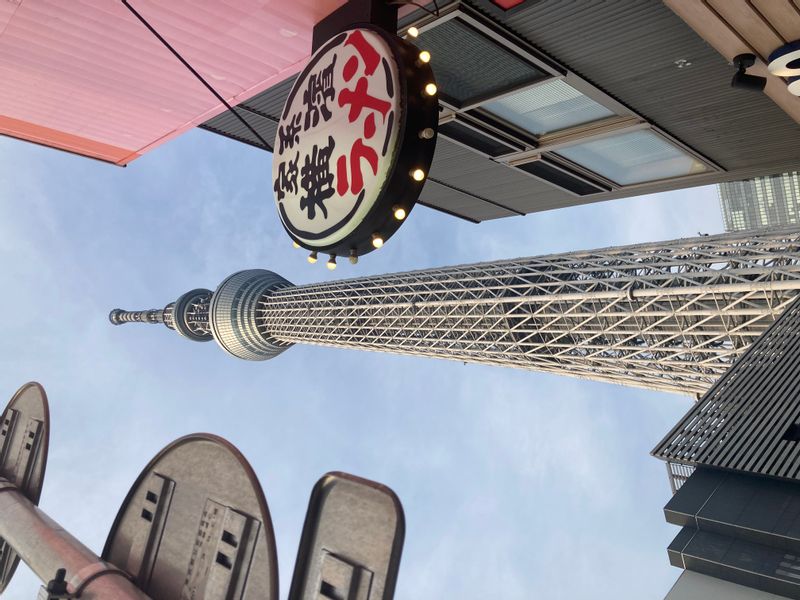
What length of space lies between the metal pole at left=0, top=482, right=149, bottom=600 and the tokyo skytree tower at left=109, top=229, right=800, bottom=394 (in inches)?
1320

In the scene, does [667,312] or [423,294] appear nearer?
[667,312]

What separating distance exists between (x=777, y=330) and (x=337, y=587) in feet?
106

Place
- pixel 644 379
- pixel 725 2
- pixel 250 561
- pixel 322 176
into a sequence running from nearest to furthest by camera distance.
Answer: pixel 250 561 < pixel 322 176 < pixel 725 2 < pixel 644 379

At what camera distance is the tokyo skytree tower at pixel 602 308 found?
108 ft

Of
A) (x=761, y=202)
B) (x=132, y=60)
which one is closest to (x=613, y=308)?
(x=132, y=60)

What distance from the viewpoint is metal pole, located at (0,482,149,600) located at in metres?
2.88

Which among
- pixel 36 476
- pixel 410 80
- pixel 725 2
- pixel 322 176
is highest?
pixel 725 2

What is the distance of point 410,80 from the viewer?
16.7 ft

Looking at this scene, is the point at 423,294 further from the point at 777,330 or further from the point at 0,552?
the point at 0,552

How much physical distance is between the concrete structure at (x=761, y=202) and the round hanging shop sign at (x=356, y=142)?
126308 mm

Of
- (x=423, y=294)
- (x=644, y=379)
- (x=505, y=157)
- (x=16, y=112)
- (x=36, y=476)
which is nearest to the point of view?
(x=36, y=476)

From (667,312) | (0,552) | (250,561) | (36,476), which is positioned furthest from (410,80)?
(667,312)

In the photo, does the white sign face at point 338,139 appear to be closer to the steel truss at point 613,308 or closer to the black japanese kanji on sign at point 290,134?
the black japanese kanji on sign at point 290,134

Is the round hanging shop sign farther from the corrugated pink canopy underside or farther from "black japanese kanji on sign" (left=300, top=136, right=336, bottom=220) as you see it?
the corrugated pink canopy underside
